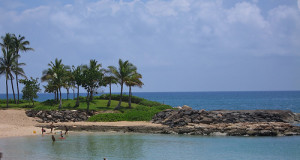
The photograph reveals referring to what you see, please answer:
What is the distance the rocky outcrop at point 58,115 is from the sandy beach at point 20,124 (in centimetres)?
117

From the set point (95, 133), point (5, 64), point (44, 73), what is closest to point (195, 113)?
point (95, 133)

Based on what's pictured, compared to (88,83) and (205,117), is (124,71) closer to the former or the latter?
(88,83)

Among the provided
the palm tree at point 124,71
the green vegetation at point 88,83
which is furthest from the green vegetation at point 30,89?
the palm tree at point 124,71

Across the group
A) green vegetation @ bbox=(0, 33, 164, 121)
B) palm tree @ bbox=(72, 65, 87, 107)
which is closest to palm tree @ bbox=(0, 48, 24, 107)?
green vegetation @ bbox=(0, 33, 164, 121)

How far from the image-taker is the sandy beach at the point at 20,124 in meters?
38.0

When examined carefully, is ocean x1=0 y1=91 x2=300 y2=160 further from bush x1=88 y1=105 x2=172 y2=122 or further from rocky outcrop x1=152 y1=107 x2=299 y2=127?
bush x1=88 y1=105 x2=172 y2=122

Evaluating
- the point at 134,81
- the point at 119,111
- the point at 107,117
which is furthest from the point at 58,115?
the point at 134,81

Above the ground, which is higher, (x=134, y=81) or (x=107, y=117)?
(x=134, y=81)

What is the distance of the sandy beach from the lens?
38022mm

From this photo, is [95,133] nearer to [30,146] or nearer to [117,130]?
[117,130]

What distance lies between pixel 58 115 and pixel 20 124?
563 cm

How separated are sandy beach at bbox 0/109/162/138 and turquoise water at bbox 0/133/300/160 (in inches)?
149

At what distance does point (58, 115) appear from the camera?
4716 centimetres

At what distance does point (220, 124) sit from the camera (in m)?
39.5
